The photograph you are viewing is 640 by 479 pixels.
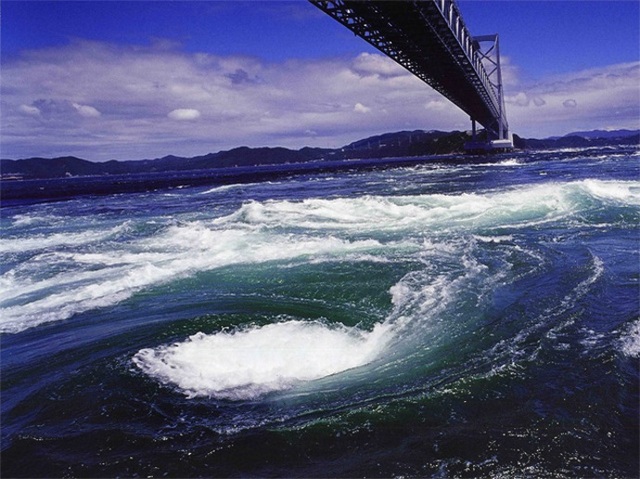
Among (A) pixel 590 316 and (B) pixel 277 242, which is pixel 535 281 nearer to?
(A) pixel 590 316

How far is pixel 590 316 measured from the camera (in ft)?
19.7


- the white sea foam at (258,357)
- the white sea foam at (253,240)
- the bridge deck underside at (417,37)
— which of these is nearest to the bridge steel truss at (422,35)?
the bridge deck underside at (417,37)

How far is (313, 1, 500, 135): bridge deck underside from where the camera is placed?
21469 millimetres

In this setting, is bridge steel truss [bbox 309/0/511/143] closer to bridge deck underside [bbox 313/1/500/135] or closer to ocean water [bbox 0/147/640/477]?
bridge deck underside [bbox 313/1/500/135]

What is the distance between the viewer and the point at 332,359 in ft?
17.9

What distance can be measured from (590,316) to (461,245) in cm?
476

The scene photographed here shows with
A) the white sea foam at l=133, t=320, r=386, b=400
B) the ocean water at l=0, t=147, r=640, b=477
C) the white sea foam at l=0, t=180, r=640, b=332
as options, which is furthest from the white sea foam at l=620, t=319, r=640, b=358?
the white sea foam at l=0, t=180, r=640, b=332

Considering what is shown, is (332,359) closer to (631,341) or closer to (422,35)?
(631,341)

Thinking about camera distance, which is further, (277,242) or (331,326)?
(277,242)

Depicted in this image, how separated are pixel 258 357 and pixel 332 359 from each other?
2.93ft

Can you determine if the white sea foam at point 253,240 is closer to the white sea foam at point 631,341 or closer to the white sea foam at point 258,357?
the white sea foam at point 258,357

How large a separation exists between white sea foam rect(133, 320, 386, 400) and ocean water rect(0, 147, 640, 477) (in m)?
0.03

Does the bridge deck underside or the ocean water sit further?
the bridge deck underside

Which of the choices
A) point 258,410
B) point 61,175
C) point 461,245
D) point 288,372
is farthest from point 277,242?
point 61,175
